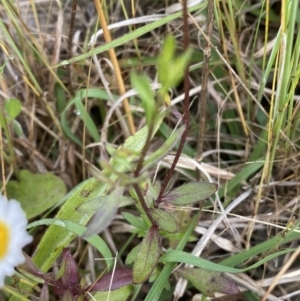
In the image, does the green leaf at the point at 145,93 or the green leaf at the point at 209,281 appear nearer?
the green leaf at the point at 145,93

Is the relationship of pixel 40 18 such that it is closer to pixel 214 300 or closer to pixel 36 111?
pixel 36 111

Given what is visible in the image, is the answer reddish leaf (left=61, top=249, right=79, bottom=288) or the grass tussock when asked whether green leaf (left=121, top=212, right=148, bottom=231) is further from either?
reddish leaf (left=61, top=249, right=79, bottom=288)

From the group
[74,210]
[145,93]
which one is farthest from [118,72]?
[145,93]

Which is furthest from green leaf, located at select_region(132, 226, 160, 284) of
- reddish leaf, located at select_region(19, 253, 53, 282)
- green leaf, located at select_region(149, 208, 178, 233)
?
reddish leaf, located at select_region(19, 253, 53, 282)

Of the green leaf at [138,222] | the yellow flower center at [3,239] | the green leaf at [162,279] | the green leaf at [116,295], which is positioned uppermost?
the yellow flower center at [3,239]

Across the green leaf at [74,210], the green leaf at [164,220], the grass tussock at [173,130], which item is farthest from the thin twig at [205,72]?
the green leaf at [164,220]

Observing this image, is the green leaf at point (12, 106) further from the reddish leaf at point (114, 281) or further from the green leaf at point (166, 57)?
the green leaf at point (166, 57)

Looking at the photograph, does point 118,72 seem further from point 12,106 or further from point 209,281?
point 209,281
